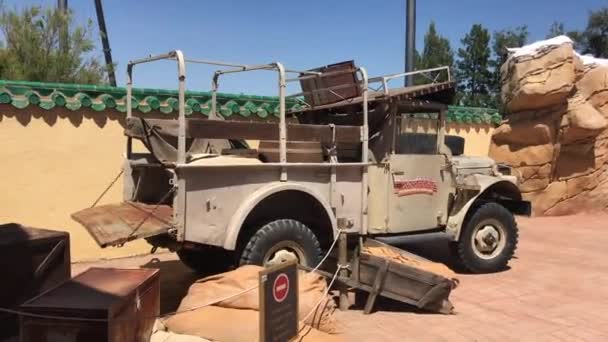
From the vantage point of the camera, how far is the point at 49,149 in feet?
24.5

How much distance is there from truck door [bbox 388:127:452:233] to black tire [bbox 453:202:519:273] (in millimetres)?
428

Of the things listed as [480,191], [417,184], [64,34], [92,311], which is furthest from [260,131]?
[64,34]

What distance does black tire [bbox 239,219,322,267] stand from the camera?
5.13 m

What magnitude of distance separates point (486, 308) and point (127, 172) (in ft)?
12.7

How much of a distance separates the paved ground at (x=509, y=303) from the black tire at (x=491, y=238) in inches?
6.5

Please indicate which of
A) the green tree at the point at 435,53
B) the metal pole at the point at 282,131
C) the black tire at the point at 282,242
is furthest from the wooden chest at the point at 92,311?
the green tree at the point at 435,53

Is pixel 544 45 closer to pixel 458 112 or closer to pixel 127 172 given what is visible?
pixel 458 112

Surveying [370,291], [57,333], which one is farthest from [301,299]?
[57,333]

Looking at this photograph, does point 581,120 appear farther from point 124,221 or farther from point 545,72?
point 124,221

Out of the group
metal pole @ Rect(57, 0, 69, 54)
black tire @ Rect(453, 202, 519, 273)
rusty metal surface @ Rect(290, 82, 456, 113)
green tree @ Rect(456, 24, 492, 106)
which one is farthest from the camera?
green tree @ Rect(456, 24, 492, 106)

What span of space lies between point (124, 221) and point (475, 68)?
77.9ft

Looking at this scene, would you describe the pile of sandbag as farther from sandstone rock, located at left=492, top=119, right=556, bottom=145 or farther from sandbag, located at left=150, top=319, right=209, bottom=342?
sandstone rock, located at left=492, top=119, right=556, bottom=145

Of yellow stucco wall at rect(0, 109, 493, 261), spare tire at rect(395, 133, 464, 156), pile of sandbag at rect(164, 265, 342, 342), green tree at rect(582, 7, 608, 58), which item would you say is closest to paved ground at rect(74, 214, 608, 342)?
pile of sandbag at rect(164, 265, 342, 342)

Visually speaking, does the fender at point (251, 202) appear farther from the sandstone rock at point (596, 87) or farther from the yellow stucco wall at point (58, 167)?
the sandstone rock at point (596, 87)
